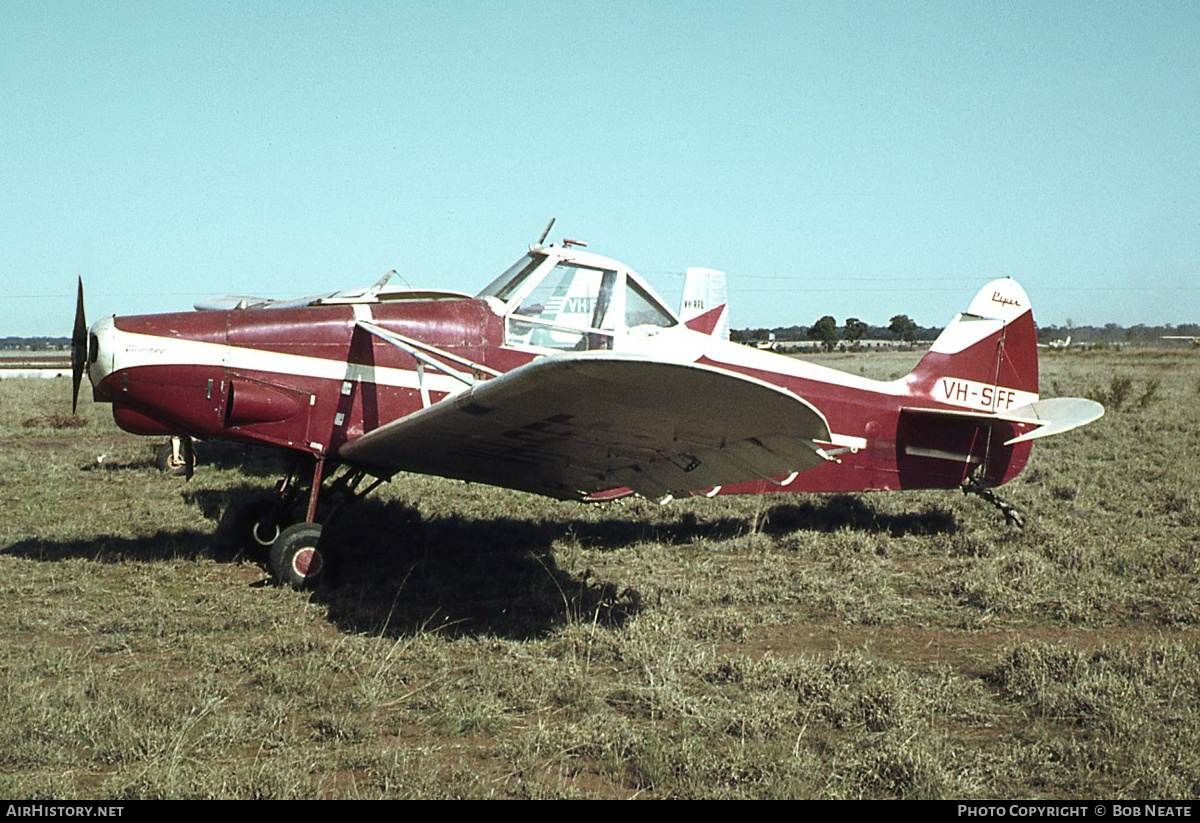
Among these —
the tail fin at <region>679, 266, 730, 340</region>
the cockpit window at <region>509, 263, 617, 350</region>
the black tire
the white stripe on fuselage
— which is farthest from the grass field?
the tail fin at <region>679, 266, 730, 340</region>

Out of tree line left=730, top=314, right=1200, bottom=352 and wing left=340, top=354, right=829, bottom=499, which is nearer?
wing left=340, top=354, right=829, bottom=499

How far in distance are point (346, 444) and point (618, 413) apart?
2552mm

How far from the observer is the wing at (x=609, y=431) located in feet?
12.6

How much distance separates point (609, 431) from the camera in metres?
4.64

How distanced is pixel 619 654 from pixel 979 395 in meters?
4.85

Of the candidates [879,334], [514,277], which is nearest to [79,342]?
[514,277]

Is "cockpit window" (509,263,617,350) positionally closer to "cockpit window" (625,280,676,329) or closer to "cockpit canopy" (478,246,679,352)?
"cockpit canopy" (478,246,679,352)

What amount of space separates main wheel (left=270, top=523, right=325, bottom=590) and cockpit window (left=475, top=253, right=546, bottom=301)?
206cm

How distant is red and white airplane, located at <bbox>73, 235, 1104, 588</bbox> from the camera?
14.1ft

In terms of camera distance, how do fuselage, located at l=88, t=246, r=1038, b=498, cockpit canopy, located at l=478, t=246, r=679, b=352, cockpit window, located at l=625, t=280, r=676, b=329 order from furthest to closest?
cockpit window, located at l=625, t=280, r=676, b=329, cockpit canopy, located at l=478, t=246, r=679, b=352, fuselage, located at l=88, t=246, r=1038, b=498

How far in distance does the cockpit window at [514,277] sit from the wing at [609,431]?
1330 mm

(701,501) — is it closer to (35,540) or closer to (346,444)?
(346,444)
